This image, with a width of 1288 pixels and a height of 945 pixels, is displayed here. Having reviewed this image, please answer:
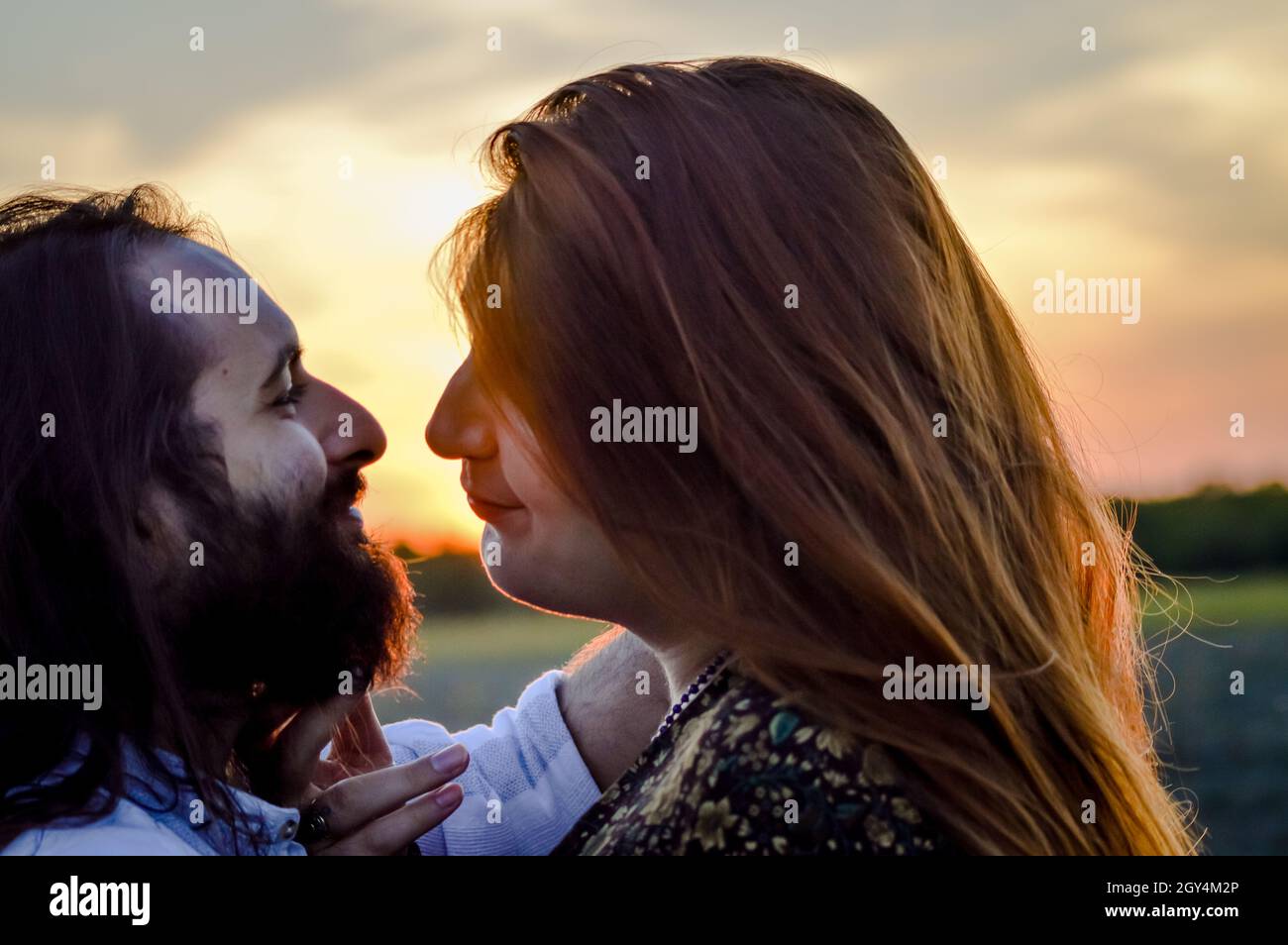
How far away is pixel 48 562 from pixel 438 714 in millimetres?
24851

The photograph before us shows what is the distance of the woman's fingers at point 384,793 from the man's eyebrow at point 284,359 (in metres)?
0.97

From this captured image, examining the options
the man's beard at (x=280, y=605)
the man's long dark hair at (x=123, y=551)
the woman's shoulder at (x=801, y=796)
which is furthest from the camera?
the man's beard at (x=280, y=605)

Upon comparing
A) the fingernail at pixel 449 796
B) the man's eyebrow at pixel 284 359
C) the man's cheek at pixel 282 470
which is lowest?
the fingernail at pixel 449 796

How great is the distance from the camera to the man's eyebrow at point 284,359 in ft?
9.60

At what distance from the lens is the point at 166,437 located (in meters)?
2.77

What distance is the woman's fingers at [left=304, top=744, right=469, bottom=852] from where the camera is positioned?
2826 mm

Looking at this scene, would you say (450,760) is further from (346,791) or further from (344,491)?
(344,491)

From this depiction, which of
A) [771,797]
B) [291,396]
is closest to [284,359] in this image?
[291,396]

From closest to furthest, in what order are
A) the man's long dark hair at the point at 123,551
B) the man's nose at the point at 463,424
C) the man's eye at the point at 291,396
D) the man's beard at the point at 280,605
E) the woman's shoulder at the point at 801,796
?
the woman's shoulder at the point at 801,796 < the man's long dark hair at the point at 123,551 < the man's nose at the point at 463,424 < the man's beard at the point at 280,605 < the man's eye at the point at 291,396

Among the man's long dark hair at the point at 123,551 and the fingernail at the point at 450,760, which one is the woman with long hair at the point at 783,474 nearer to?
the fingernail at the point at 450,760

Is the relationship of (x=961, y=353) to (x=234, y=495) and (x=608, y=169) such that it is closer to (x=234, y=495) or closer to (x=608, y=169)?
(x=608, y=169)

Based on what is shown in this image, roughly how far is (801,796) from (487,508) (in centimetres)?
101

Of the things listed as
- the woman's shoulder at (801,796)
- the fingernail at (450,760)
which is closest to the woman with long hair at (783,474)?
the woman's shoulder at (801,796)

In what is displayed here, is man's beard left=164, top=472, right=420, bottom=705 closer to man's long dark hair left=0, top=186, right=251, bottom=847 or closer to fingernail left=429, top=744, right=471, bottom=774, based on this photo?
man's long dark hair left=0, top=186, right=251, bottom=847
